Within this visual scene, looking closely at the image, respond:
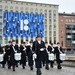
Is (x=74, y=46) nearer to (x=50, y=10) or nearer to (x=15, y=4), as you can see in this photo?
(x=50, y=10)

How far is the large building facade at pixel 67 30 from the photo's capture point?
134125 mm

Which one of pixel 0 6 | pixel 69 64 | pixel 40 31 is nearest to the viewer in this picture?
pixel 69 64

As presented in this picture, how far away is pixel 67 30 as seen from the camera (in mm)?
135875

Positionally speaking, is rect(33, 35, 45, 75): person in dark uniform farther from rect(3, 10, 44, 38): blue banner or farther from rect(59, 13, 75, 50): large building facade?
rect(59, 13, 75, 50): large building facade

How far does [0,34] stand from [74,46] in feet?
112

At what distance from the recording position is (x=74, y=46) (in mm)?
139250

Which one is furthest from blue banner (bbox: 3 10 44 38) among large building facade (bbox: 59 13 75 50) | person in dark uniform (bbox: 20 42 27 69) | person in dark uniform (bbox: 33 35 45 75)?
person in dark uniform (bbox: 33 35 45 75)

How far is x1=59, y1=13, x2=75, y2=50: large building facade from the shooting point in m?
134

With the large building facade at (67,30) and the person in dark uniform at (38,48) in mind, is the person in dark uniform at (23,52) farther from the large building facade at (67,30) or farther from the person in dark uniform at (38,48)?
the large building facade at (67,30)

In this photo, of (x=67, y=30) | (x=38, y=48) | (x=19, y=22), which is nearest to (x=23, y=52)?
(x=38, y=48)

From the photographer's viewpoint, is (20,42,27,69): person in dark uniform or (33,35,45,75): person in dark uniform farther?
(20,42,27,69): person in dark uniform

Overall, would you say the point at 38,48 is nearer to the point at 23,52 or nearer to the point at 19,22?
the point at 23,52

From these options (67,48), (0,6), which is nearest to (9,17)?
(0,6)

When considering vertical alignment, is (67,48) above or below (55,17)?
below
